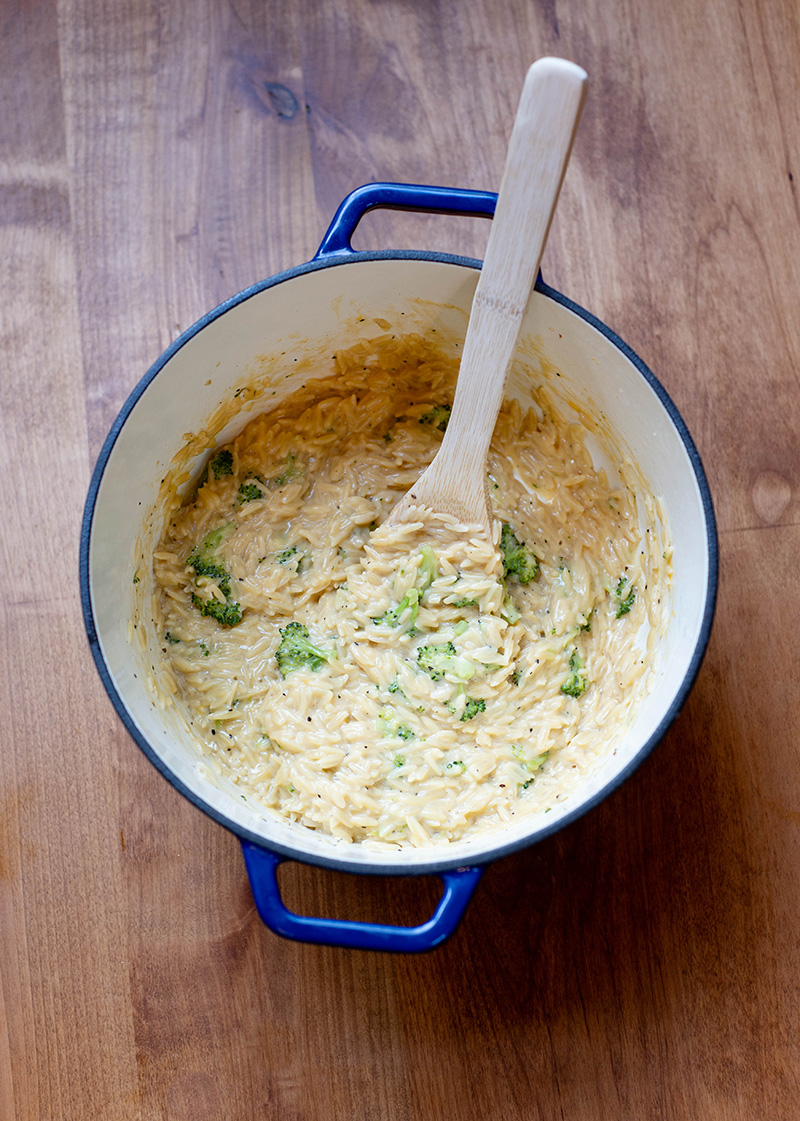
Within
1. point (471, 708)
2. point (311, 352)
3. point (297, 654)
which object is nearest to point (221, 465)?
point (311, 352)

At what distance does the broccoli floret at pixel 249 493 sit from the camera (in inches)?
94.0

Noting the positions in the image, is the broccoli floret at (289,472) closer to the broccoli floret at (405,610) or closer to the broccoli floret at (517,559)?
the broccoli floret at (405,610)

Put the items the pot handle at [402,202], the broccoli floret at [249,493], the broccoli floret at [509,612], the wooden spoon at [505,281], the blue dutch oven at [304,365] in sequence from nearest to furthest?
the wooden spoon at [505,281]
the blue dutch oven at [304,365]
the pot handle at [402,202]
the broccoli floret at [509,612]
the broccoli floret at [249,493]

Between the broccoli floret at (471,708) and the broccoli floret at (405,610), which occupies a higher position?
the broccoli floret at (405,610)

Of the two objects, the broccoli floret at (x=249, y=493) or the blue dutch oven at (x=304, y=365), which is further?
the broccoli floret at (x=249, y=493)

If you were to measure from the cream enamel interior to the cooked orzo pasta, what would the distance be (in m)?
0.11

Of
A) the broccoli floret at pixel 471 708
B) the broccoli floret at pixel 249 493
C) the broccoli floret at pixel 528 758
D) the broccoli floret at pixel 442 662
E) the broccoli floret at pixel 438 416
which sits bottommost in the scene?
the broccoli floret at pixel 528 758

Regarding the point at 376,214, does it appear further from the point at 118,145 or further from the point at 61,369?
the point at 61,369

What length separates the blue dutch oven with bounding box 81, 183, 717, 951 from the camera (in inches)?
69.7

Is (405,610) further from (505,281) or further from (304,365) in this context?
(505,281)

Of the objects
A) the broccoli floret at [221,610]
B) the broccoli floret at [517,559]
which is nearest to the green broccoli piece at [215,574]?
the broccoli floret at [221,610]

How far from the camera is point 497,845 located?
179 cm

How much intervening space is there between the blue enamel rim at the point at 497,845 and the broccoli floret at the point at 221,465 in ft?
1.61

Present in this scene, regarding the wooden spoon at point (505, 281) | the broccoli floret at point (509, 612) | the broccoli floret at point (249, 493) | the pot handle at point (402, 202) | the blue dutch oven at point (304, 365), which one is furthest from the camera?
the broccoli floret at point (249, 493)
